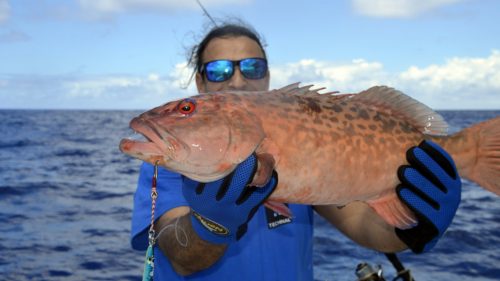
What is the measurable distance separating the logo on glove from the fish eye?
Answer: 647mm

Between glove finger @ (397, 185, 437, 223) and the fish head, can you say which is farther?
glove finger @ (397, 185, 437, 223)

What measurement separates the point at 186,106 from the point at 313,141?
0.76m

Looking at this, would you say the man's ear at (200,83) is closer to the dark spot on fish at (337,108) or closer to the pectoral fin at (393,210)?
the dark spot on fish at (337,108)

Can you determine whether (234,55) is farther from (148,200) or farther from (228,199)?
(228,199)

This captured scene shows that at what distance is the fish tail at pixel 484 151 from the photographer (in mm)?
3088

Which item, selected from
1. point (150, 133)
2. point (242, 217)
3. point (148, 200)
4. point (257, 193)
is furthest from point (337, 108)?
point (148, 200)

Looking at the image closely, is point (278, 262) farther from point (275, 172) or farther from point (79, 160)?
point (79, 160)

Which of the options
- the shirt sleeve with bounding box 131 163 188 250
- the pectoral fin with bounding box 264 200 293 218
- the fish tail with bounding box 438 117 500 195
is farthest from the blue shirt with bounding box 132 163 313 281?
the fish tail with bounding box 438 117 500 195

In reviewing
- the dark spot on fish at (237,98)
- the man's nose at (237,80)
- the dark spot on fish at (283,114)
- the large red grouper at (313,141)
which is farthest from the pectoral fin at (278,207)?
the man's nose at (237,80)

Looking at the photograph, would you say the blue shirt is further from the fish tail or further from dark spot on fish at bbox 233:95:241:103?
the fish tail

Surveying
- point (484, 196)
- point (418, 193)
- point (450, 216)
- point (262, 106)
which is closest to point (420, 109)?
point (418, 193)

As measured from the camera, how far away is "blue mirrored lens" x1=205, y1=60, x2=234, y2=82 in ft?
14.1

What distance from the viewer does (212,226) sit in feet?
9.77

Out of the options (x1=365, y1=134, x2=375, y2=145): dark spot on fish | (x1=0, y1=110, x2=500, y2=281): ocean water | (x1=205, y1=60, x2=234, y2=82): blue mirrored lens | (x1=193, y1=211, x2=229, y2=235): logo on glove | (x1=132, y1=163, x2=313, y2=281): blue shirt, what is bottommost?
(x1=0, y1=110, x2=500, y2=281): ocean water
